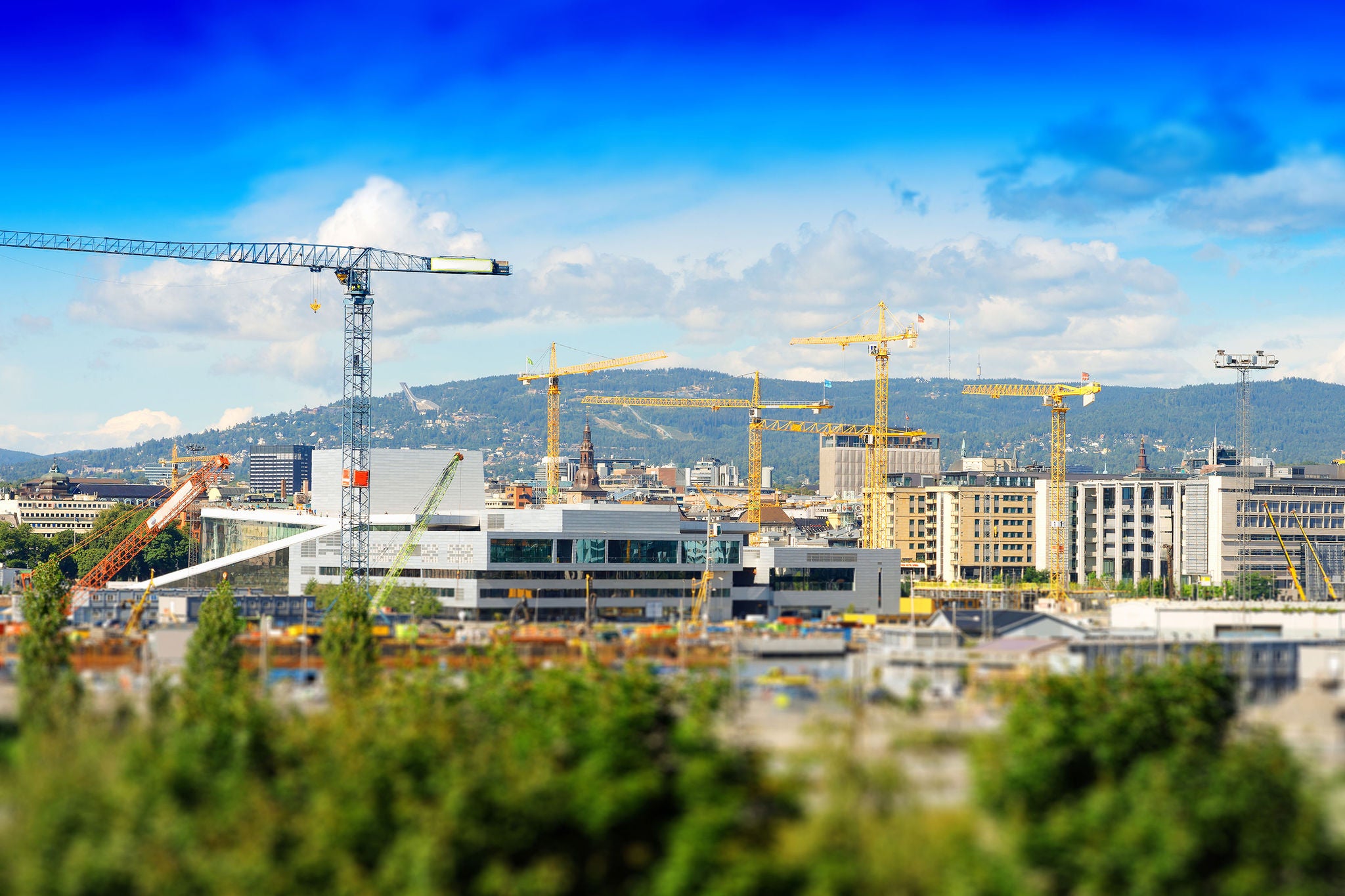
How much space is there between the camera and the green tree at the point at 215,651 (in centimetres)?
6794

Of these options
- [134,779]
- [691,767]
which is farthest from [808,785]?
[134,779]

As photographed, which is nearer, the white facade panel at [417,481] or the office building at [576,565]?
the office building at [576,565]

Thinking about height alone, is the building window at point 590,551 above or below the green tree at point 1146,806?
above

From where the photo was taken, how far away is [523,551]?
157250mm

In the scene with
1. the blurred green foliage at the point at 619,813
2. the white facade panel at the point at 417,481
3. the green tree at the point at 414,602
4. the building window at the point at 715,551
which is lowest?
the green tree at the point at 414,602

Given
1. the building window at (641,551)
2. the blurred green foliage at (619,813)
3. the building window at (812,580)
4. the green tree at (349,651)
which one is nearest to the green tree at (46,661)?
the blurred green foliage at (619,813)

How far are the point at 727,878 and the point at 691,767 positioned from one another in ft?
20.8

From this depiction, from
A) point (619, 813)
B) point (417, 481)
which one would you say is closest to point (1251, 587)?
point (417, 481)

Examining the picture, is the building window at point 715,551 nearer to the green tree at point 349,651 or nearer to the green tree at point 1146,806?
the green tree at point 349,651

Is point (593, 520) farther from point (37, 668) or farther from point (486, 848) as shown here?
point (486, 848)

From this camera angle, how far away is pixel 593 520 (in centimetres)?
15950

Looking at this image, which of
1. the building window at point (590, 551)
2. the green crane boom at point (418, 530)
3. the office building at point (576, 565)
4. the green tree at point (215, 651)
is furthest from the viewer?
the building window at point (590, 551)

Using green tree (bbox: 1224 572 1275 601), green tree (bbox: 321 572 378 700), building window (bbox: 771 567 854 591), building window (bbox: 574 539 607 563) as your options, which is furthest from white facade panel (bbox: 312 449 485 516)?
green tree (bbox: 1224 572 1275 601)

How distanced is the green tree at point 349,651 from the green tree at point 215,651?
400cm
